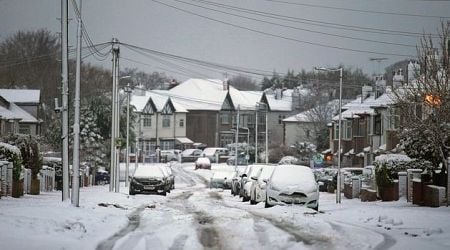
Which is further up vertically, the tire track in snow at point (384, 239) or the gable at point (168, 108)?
the gable at point (168, 108)

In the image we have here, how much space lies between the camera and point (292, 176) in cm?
2689

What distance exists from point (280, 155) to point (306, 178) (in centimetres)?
6870

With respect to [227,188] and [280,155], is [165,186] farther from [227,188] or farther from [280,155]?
[280,155]

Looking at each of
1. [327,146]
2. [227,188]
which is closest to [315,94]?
[327,146]

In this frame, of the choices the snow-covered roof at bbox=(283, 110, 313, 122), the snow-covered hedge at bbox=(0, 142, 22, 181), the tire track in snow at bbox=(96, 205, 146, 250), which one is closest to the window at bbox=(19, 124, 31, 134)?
the snow-covered roof at bbox=(283, 110, 313, 122)

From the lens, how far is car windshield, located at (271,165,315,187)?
86.1 feet

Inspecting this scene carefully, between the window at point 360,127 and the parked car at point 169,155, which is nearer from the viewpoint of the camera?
the window at point 360,127

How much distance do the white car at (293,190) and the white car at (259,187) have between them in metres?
3.89

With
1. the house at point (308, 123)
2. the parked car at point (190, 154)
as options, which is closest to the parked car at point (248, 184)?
the house at point (308, 123)

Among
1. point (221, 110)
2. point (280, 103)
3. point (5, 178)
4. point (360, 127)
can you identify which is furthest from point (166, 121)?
point (5, 178)

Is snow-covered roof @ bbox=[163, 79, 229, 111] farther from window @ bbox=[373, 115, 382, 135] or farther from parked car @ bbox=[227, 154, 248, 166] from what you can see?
window @ bbox=[373, 115, 382, 135]

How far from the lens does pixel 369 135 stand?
64.9 meters

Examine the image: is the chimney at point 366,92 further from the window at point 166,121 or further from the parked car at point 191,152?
the window at point 166,121

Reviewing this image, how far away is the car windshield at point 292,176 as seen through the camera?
26.2 meters
